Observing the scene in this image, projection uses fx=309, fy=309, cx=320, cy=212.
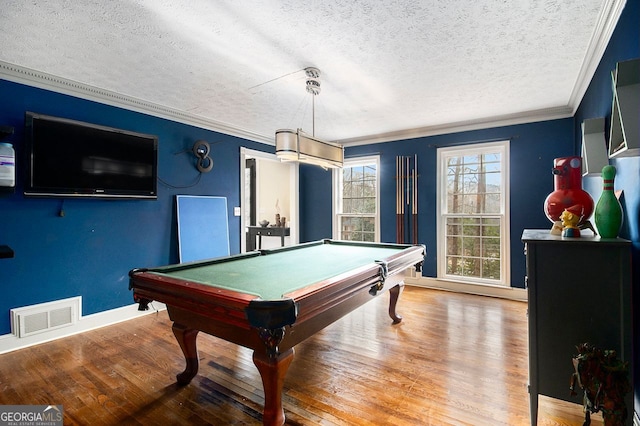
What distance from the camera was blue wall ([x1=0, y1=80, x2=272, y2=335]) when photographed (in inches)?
112

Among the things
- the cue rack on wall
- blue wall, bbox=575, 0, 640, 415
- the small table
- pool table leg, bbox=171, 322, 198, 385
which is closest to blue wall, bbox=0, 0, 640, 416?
blue wall, bbox=575, 0, 640, 415

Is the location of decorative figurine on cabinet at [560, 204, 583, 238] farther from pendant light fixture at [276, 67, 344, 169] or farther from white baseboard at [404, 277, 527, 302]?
white baseboard at [404, 277, 527, 302]

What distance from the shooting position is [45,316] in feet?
9.80

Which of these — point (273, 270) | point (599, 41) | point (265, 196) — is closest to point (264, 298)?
point (273, 270)

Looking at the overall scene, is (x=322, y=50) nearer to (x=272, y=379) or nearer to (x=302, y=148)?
(x=302, y=148)

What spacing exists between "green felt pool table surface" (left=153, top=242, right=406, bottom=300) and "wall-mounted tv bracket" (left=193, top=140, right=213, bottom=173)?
6.32 feet

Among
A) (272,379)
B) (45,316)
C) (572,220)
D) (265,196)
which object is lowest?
(45,316)

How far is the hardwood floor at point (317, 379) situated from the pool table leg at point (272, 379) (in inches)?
8.9

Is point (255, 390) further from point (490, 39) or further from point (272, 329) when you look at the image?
point (490, 39)

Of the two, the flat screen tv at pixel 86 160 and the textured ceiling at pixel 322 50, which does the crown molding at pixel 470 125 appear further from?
the flat screen tv at pixel 86 160

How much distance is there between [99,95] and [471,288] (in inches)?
210

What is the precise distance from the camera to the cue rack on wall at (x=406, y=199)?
500cm

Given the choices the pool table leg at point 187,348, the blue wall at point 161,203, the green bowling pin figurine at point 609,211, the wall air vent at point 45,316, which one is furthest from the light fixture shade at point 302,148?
the wall air vent at point 45,316

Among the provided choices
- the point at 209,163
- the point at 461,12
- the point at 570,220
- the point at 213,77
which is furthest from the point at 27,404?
the point at 461,12
